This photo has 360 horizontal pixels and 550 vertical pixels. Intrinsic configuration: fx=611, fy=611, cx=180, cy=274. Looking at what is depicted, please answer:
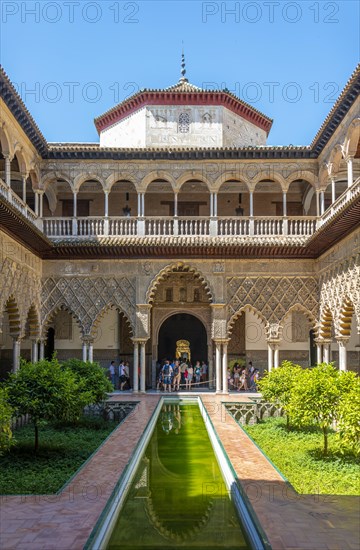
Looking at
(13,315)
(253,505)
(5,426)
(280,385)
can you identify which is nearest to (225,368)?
(280,385)

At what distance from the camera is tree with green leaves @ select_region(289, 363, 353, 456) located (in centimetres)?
996

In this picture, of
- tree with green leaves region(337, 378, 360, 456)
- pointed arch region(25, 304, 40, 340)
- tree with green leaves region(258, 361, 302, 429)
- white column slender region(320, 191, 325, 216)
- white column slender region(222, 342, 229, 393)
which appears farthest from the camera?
white column slender region(222, 342, 229, 393)

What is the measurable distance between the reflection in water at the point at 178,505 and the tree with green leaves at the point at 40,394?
1.67 m

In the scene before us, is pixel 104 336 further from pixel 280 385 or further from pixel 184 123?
pixel 280 385

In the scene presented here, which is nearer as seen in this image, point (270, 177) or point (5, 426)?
point (5, 426)

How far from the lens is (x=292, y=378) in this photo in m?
12.7

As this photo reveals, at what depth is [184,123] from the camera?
70.8 feet

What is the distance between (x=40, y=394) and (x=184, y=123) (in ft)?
45.4

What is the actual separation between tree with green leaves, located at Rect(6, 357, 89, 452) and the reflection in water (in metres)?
1.67

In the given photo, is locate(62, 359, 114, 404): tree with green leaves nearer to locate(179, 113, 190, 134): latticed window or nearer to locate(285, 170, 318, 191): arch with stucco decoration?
locate(285, 170, 318, 191): arch with stucco decoration

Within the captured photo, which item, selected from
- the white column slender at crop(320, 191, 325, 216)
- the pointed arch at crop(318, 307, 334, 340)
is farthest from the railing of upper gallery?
the pointed arch at crop(318, 307, 334, 340)

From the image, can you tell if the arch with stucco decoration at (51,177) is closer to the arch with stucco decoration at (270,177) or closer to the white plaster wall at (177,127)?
the white plaster wall at (177,127)

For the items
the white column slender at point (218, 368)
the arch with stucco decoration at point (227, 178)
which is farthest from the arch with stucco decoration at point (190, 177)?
the white column slender at point (218, 368)

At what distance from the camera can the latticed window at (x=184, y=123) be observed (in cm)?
2158
